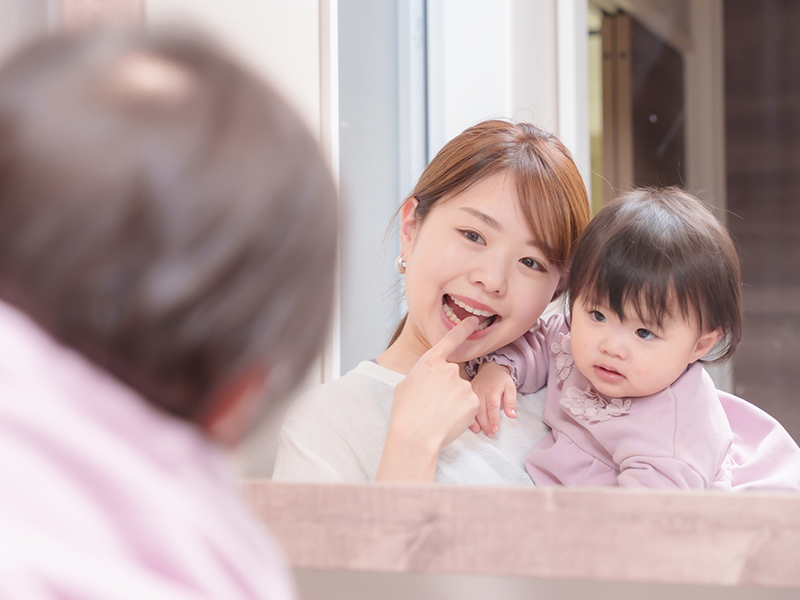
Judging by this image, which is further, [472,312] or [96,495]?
[472,312]

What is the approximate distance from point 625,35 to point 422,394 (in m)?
1.62

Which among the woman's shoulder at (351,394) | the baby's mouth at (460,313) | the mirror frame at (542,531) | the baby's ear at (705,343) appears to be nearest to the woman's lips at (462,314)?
the baby's mouth at (460,313)

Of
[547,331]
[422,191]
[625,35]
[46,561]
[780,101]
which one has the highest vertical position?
[625,35]

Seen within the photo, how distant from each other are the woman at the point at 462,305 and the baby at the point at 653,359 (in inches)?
2.5

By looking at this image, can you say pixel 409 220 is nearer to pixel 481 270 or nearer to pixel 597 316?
pixel 481 270

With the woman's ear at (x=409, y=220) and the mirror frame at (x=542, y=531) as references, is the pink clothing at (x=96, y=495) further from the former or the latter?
the woman's ear at (x=409, y=220)

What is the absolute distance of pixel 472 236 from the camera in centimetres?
97

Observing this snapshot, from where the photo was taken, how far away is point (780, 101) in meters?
1.92

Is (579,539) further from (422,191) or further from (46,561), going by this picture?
(422,191)

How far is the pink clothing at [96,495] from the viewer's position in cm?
27

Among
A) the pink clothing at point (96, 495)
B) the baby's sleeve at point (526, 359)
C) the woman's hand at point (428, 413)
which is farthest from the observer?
the baby's sleeve at point (526, 359)

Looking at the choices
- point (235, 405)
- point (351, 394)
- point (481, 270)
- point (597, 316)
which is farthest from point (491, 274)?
point (235, 405)

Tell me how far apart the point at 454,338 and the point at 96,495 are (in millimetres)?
675

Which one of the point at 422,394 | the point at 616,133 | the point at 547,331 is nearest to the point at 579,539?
the point at 422,394
